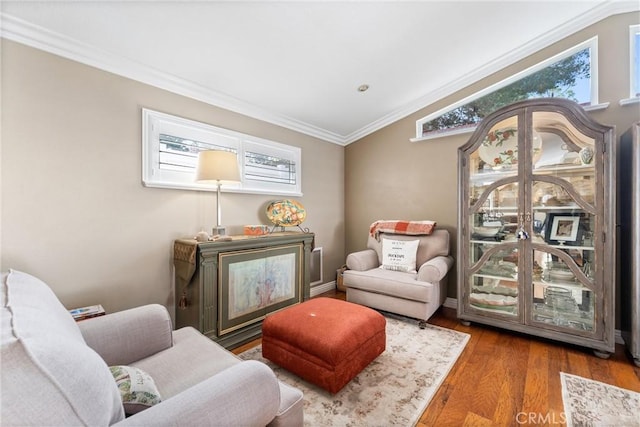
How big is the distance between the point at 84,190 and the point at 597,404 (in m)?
3.56

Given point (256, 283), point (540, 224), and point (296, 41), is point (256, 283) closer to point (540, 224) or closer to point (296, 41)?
point (296, 41)

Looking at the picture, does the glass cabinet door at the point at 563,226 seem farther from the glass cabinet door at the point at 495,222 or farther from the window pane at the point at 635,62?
the window pane at the point at 635,62

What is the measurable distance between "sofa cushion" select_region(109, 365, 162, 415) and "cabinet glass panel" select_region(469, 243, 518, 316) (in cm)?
272

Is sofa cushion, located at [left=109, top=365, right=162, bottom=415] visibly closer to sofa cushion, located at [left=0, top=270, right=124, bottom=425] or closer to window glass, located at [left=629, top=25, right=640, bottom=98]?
sofa cushion, located at [left=0, top=270, right=124, bottom=425]

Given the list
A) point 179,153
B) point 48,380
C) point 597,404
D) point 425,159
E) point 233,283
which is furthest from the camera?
point 425,159

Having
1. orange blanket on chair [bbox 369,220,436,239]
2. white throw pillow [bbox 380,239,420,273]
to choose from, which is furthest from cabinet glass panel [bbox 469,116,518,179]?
white throw pillow [bbox 380,239,420,273]

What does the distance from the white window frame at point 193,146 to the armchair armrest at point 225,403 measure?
187cm

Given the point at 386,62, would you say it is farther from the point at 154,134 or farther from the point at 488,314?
the point at 488,314

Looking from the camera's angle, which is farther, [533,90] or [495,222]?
[533,90]

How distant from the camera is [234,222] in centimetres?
278

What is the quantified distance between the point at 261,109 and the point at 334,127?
1.15 m

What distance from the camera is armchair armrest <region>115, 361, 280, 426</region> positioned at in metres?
0.71

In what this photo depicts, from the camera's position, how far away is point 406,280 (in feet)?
8.78

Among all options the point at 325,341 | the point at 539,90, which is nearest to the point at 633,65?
the point at 539,90
